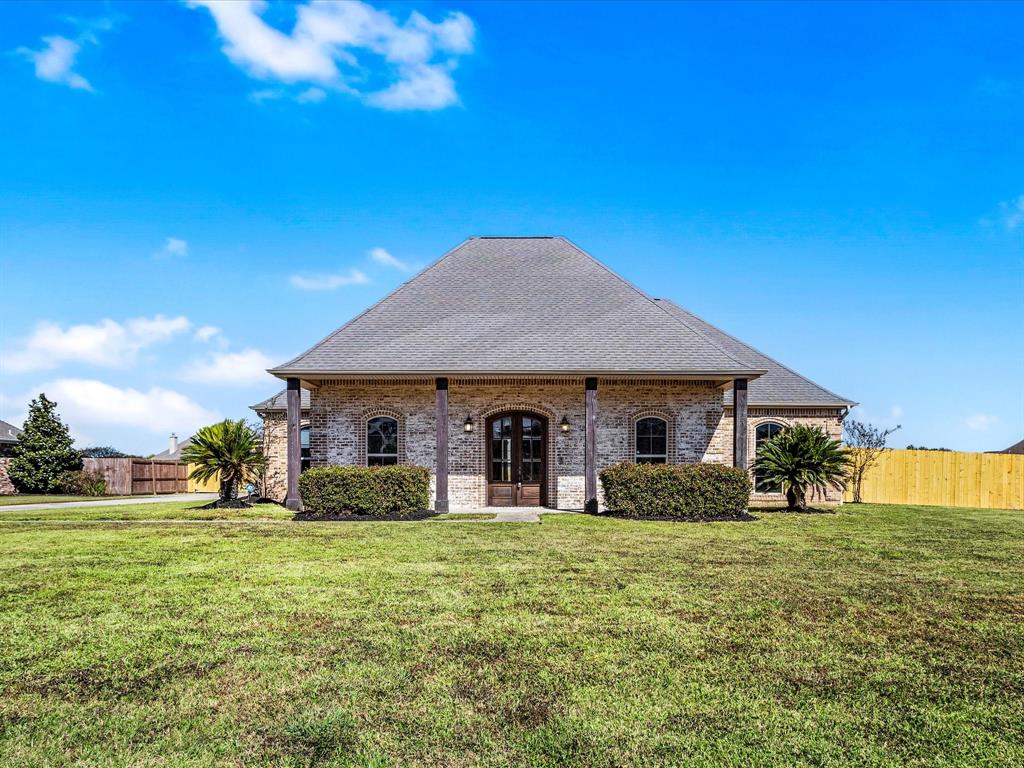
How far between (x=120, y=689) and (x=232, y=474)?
1308cm

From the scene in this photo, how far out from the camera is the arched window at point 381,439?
55.9 ft

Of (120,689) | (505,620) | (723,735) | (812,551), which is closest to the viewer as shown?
(723,735)

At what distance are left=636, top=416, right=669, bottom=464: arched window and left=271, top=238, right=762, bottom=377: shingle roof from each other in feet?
6.15

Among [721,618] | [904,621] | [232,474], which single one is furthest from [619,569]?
[232,474]

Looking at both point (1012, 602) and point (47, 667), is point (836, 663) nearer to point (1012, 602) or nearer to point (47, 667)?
point (1012, 602)

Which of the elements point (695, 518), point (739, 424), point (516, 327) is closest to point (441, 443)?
point (516, 327)

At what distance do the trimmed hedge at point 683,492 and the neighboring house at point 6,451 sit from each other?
25.7 metres

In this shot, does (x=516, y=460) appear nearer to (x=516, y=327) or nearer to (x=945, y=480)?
(x=516, y=327)

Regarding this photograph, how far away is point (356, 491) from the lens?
47.5ft

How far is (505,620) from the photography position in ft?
18.3

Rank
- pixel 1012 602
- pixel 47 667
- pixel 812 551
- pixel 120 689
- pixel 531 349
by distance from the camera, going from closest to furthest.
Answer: pixel 120 689 < pixel 47 667 < pixel 1012 602 < pixel 812 551 < pixel 531 349

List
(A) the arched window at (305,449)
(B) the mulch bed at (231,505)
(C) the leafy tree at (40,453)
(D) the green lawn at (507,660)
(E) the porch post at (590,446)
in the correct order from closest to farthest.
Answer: (D) the green lawn at (507,660)
(E) the porch post at (590,446)
(B) the mulch bed at (231,505)
(A) the arched window at (305,449)
(C) the leafy tree at (40,453)

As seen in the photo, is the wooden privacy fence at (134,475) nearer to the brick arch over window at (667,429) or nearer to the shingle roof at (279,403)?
the shingle roof at (279,403)

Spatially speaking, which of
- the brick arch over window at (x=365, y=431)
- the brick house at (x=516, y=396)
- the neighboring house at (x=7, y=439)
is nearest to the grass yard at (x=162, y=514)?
the brick house at (x=516, y=396)
